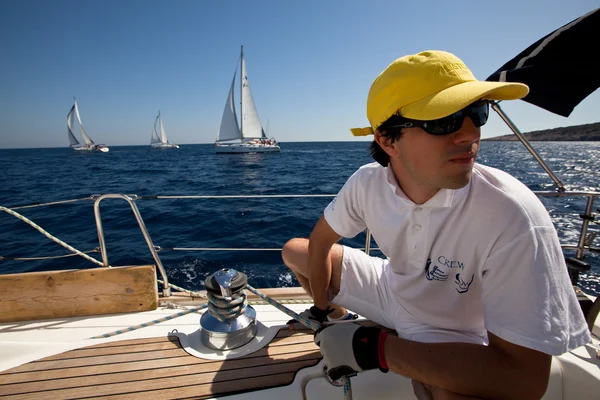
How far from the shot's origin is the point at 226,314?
4.87 ft

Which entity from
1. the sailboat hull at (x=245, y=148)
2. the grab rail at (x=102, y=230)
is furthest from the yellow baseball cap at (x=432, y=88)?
the sailboat hull at (x=245, y=148)

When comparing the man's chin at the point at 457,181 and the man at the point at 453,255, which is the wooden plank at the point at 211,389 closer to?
the man at the point at 453,255

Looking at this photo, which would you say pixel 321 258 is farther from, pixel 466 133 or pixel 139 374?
pixel 139 374

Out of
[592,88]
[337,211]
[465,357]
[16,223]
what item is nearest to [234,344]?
[337,211]

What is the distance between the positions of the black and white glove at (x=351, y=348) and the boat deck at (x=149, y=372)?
0.33 metres

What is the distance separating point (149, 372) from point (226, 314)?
1.34 ft

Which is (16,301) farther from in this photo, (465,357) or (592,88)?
(592,88)

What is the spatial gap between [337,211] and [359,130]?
1.32ft

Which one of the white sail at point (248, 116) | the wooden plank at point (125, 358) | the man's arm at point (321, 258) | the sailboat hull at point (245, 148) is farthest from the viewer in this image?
the sailboat hull at point (245, 148)

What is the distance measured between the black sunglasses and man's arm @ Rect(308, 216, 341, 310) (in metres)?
0.69

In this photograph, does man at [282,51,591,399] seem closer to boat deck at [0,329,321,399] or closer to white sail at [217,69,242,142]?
boat deck at [0,329,321,399]

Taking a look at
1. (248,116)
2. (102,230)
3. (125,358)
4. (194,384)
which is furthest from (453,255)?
(248,116)

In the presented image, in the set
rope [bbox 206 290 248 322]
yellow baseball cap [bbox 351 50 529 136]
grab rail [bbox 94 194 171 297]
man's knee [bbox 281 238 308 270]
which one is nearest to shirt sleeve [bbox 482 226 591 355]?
yellow baseball cap [bbox 351 50 529 136]

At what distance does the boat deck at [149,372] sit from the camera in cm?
124
